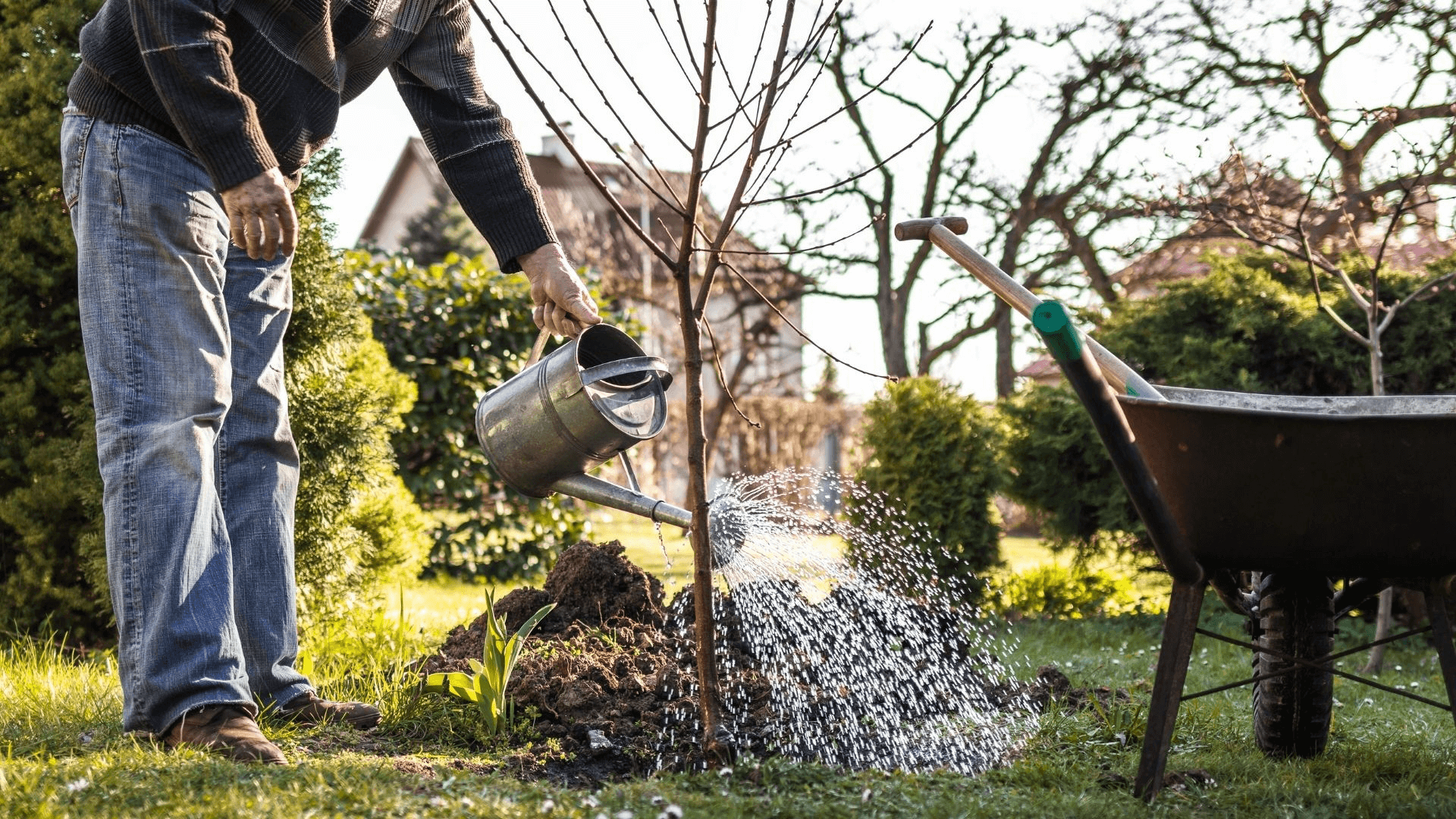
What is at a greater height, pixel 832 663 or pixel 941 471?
pixel 941 471

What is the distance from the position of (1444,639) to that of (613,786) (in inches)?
54.1

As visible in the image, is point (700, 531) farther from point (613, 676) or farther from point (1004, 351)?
point (1004, 351)

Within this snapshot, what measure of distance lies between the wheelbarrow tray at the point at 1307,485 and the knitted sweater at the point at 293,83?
4.55 feet

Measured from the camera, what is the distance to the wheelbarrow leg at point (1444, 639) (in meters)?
1.73

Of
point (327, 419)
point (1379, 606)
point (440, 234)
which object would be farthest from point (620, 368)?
point (440, 234)

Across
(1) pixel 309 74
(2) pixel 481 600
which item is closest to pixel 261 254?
(1) pixel 309 74

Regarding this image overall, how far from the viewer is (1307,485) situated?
1.72 m

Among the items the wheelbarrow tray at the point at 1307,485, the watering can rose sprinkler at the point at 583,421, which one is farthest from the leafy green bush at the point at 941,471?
the wheelbarrow tray at the point at 1307,485

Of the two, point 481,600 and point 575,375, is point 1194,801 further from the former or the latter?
point 481,600

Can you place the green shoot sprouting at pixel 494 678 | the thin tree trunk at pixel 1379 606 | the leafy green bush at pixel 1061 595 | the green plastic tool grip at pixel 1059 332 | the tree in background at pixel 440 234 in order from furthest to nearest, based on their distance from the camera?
the tree in background at pixel 440 234 → the leafy green bush at pixel 1061 595 → the thin tree trunk at pixel 1379 606 → the green shoot sprouting at pixel 494 678 → the green plastic tool grip at pixel 1059 332

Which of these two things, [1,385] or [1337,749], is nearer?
[1337,749]

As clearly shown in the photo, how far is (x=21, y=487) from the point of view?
3316mm

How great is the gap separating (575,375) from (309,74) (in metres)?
0.82

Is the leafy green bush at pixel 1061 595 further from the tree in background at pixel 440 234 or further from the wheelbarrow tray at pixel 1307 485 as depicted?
the tree in background at pixel 440 234
